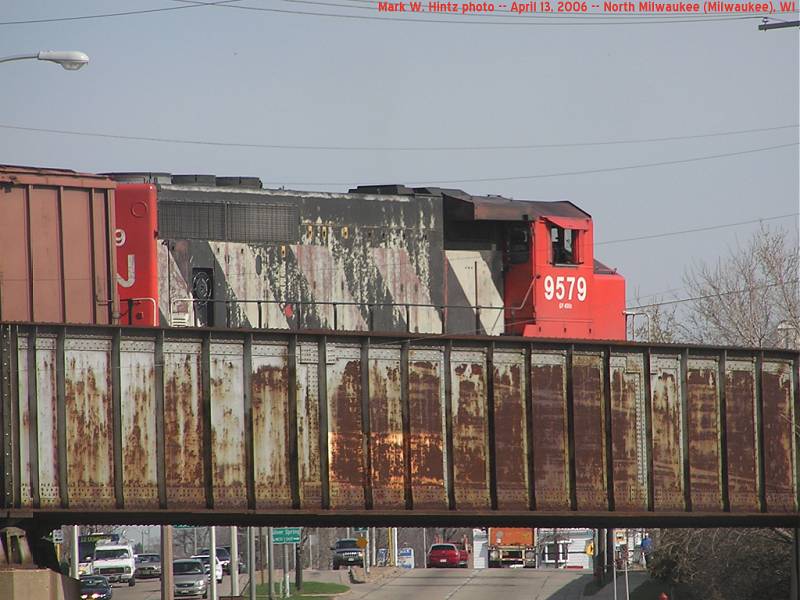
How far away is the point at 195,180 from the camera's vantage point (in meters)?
28.1

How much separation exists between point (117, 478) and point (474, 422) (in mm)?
7041

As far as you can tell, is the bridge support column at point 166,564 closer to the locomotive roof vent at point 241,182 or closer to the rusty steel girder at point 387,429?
the locomotive roof vent at point 241,182

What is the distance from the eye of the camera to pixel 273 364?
2461 cm

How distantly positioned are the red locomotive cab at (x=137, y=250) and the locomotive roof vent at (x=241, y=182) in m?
2.07

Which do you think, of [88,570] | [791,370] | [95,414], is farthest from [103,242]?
[88,570]

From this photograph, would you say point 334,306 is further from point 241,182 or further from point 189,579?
point 189,579

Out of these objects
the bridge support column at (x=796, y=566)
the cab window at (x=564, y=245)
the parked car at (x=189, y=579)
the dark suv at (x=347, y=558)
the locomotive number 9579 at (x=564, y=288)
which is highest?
the cab window at (x=564, y=245)

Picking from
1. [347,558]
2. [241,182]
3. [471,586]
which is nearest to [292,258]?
[241,182]

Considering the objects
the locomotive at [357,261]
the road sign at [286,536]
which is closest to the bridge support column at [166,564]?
the road sign at [286,536]

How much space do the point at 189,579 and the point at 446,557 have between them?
2769 centimetres

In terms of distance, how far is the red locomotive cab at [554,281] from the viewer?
3084cm

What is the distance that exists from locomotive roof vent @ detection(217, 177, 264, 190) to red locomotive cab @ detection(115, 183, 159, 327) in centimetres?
207

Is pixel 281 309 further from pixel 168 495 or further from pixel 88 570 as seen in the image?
pixel 88 570

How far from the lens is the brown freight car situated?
2414 cm
